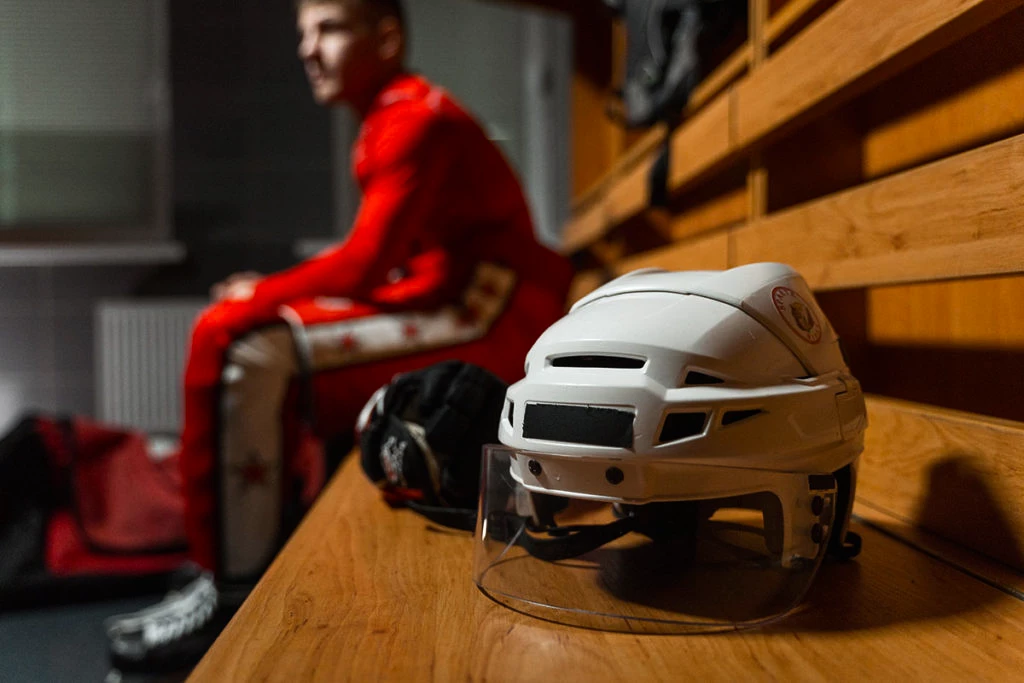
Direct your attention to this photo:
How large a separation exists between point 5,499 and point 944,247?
1882 millimetres

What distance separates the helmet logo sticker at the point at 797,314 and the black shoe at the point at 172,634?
918mm

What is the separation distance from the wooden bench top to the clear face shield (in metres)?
0.02

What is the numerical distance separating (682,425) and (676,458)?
0.03 metres

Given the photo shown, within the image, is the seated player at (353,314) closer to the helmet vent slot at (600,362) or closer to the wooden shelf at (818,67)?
the wooden shelf at (818,67)

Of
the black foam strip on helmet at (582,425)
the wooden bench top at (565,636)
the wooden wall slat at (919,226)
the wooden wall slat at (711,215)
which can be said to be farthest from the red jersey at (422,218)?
the black foam strip on helmet at (582,425)

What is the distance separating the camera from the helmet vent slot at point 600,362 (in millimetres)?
602

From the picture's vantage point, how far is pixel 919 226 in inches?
31.4

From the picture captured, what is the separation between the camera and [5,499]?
177 cm

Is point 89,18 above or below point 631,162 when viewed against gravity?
above

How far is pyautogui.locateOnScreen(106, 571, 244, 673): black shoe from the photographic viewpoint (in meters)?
1.18

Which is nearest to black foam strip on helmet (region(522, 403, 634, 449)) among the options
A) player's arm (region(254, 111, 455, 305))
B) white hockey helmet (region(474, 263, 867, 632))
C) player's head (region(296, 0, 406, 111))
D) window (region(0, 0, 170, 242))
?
white hockey helmet (region(474, 263, 867, 632))

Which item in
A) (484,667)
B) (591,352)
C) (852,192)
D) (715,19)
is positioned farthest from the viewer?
(715,19)

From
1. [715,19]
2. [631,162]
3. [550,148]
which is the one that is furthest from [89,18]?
[715,19]

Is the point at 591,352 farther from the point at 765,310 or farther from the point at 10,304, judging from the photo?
the point at 10,304
